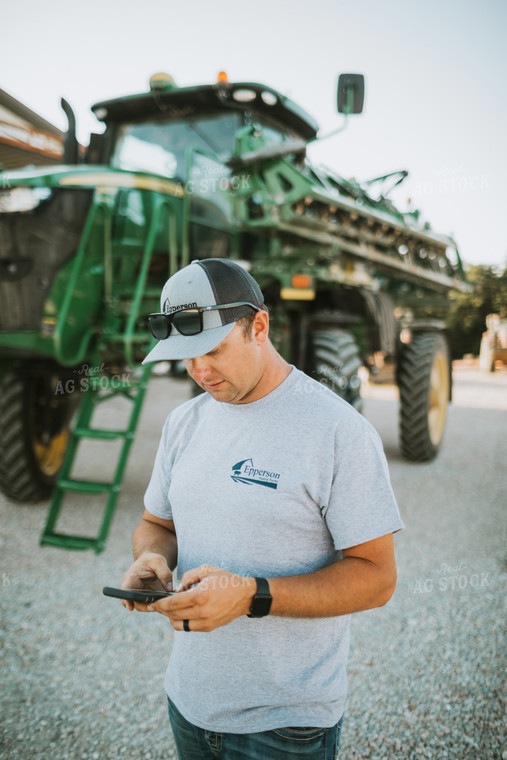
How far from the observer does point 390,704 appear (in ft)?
7.54

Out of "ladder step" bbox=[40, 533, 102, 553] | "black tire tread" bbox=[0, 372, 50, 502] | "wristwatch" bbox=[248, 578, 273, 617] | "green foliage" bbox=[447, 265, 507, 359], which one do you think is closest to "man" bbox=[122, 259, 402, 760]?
"wristwatch" bbox=[248, 578, 273, 617]

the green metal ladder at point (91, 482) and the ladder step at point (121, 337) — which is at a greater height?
the ladder step at point (121, 337)

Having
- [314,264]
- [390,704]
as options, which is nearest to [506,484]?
[314,264]

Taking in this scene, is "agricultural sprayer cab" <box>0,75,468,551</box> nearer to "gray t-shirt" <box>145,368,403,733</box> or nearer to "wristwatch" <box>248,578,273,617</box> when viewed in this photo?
"gray t-shirt" <box>145,368,403,733</box>

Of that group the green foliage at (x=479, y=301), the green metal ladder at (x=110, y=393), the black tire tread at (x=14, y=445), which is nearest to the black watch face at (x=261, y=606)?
the green metal ladder at (x=110, y=393)

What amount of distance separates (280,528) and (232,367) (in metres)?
0.40

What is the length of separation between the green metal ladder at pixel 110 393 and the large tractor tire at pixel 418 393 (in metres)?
3.00

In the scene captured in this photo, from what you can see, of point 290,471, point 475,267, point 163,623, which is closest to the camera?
point 290,471

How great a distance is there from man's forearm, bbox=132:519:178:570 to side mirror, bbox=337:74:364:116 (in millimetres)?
2839

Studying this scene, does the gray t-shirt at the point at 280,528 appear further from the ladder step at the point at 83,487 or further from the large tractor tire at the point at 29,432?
the large tractor tire at the point at 29,432

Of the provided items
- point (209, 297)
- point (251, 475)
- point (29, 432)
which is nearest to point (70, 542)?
point (29, 432)

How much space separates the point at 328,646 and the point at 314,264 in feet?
12.3

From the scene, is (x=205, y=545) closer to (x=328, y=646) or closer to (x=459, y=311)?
(x=328, y=646)

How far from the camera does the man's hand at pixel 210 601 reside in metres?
1.05
